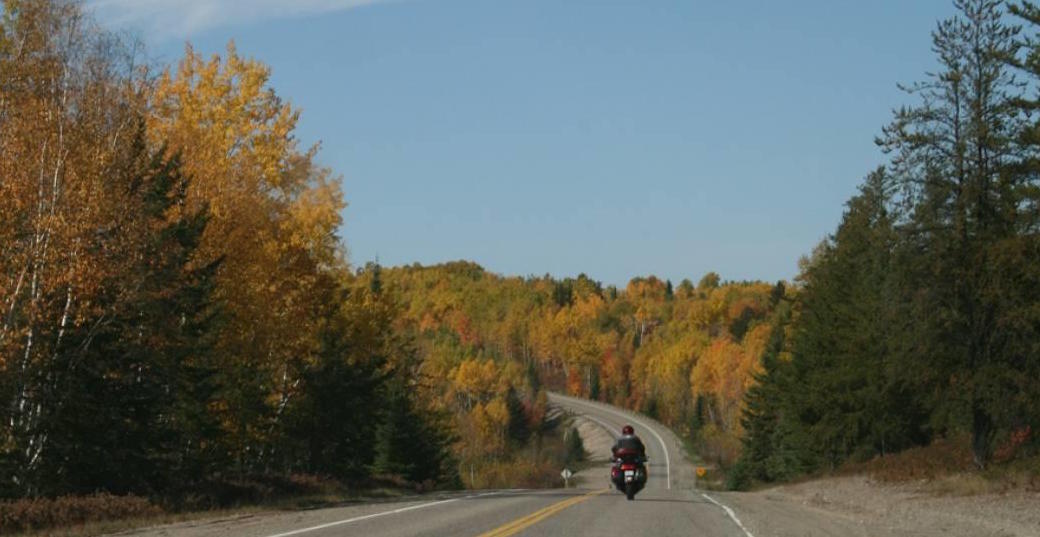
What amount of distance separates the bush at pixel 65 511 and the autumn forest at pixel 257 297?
2.34 metres

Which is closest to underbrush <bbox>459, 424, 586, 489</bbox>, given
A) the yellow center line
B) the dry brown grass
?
the dry brown grass

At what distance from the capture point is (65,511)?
2100 cm

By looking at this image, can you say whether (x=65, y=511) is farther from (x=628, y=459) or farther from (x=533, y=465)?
(x=533, y=465)

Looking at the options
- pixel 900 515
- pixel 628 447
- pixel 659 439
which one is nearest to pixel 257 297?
pixel 628 447

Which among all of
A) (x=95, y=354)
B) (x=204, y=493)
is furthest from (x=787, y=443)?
(x=95, y=354)

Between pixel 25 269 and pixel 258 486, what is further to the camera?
pixel 258 486

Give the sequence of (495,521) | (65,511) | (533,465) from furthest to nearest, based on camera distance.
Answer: (533,465), (65,511), (495,521)

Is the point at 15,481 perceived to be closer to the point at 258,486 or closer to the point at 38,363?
the point at 38,363

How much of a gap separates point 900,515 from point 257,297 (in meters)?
19.7

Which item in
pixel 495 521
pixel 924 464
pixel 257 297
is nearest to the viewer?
pixel 495 521

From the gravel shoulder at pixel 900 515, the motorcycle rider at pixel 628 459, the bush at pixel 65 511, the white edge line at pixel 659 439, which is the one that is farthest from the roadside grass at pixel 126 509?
the white edge line at pixel 659 439

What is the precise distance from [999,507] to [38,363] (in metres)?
23.1

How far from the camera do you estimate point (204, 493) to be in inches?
1094

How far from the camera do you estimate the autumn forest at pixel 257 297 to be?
79.9ft
